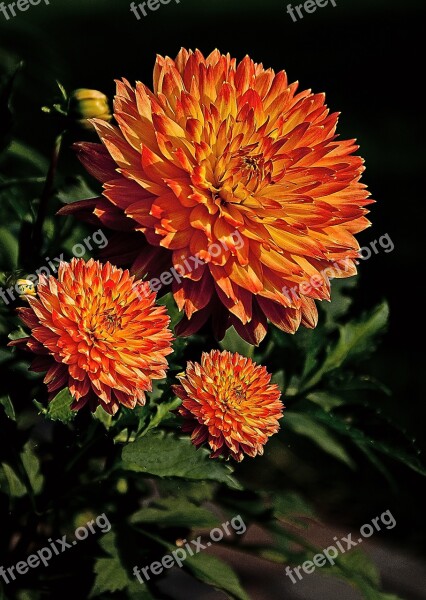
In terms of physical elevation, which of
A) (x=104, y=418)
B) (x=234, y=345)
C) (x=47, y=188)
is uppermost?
(x=47, y=188)

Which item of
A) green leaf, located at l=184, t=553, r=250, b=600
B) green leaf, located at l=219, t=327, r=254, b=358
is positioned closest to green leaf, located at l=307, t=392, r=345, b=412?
green leaf, located at l=219, t=327, r=254, b=358

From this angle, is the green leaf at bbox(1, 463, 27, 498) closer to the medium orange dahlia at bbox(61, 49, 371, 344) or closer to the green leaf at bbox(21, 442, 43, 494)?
the green leaf at bbox(21, 442, 43, 494)

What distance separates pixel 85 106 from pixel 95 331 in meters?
0.24

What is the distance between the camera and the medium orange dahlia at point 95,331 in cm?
68

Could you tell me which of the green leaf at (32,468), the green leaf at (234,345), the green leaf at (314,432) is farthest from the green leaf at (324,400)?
the green leaf at (32,468)

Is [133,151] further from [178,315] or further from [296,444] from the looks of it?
[296,444]

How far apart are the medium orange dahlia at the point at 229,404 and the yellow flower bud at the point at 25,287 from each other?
166mm

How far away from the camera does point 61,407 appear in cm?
74

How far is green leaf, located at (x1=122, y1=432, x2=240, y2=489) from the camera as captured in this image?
878 millimetres

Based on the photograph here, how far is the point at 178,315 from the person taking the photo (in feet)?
2.83

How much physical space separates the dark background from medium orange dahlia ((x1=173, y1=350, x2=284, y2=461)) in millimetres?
1145

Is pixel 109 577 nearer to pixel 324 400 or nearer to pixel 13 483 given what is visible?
pixel 13 483

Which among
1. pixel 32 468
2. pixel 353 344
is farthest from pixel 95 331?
pixel 353 344

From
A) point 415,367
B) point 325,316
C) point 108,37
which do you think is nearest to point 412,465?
point 325,316
